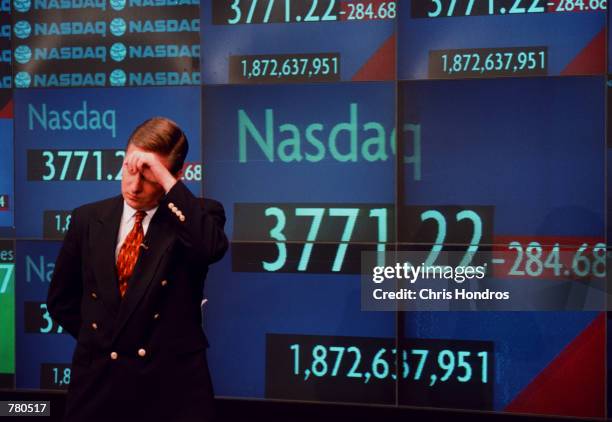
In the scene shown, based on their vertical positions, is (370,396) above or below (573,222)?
below

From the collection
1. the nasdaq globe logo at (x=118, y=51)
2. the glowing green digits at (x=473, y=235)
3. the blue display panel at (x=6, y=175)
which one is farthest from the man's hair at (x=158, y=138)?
the blue display panel at (x=6, y=175)

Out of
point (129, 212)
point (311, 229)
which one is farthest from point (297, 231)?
point (129, 212)

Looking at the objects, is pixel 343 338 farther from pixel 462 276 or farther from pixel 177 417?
pixel 177 417

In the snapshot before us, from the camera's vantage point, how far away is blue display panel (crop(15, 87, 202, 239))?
4215 mm

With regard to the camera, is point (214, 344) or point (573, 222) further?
point (214, 344)

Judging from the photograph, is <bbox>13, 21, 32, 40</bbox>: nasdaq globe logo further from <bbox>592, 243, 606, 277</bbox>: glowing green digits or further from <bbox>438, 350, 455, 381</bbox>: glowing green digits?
<bbox>592, 243, 606, 277</bbox>: glowing green digits

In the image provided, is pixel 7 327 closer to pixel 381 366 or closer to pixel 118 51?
pixel 118 51

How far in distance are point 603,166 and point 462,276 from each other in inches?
38.7

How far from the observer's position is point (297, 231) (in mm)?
4051

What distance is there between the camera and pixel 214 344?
4.13m

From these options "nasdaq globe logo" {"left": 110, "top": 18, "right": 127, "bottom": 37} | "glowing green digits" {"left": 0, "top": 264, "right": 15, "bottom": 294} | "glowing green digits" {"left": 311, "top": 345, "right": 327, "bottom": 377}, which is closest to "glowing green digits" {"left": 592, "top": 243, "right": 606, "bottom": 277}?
"glowing green digits" {"left": 311, "top": 345, "right": 327, "bottom": 377}

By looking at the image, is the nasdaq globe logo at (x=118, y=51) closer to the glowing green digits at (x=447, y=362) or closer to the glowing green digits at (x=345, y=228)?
the glowing green digits at (x=345, y=228)

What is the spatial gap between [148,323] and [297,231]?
211 centimetres

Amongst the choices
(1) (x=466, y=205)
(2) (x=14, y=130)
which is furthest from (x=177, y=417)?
(2) (x=14, y=130)
